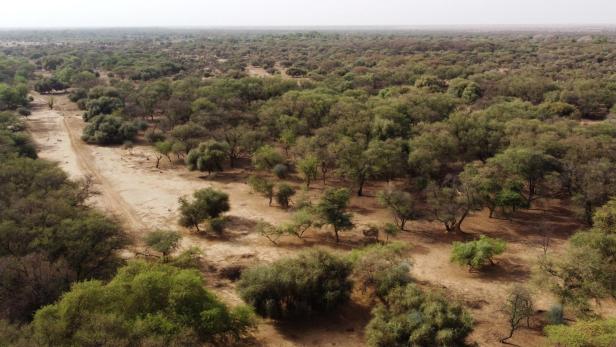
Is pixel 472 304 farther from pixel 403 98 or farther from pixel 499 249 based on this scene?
pixel 403 98

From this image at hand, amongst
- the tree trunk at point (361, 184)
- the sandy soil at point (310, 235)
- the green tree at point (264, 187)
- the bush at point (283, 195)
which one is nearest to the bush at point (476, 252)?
the sandy soil at point (310, 235)

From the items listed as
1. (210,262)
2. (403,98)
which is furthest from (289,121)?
(210,262)

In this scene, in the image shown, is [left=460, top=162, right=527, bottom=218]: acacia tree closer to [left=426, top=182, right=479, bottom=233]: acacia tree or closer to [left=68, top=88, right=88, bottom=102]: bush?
[left=426, top=182, right=479, bottom=233]: acacia tree

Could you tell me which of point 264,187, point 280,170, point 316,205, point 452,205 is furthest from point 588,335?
point 280,170

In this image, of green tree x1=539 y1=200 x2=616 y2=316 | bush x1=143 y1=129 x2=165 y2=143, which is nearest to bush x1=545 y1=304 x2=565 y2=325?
green tree x1=539 y1=200 x2=616 y2=316

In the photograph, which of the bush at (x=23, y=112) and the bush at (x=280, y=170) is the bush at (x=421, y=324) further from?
the bush at (x=23, y=112)
